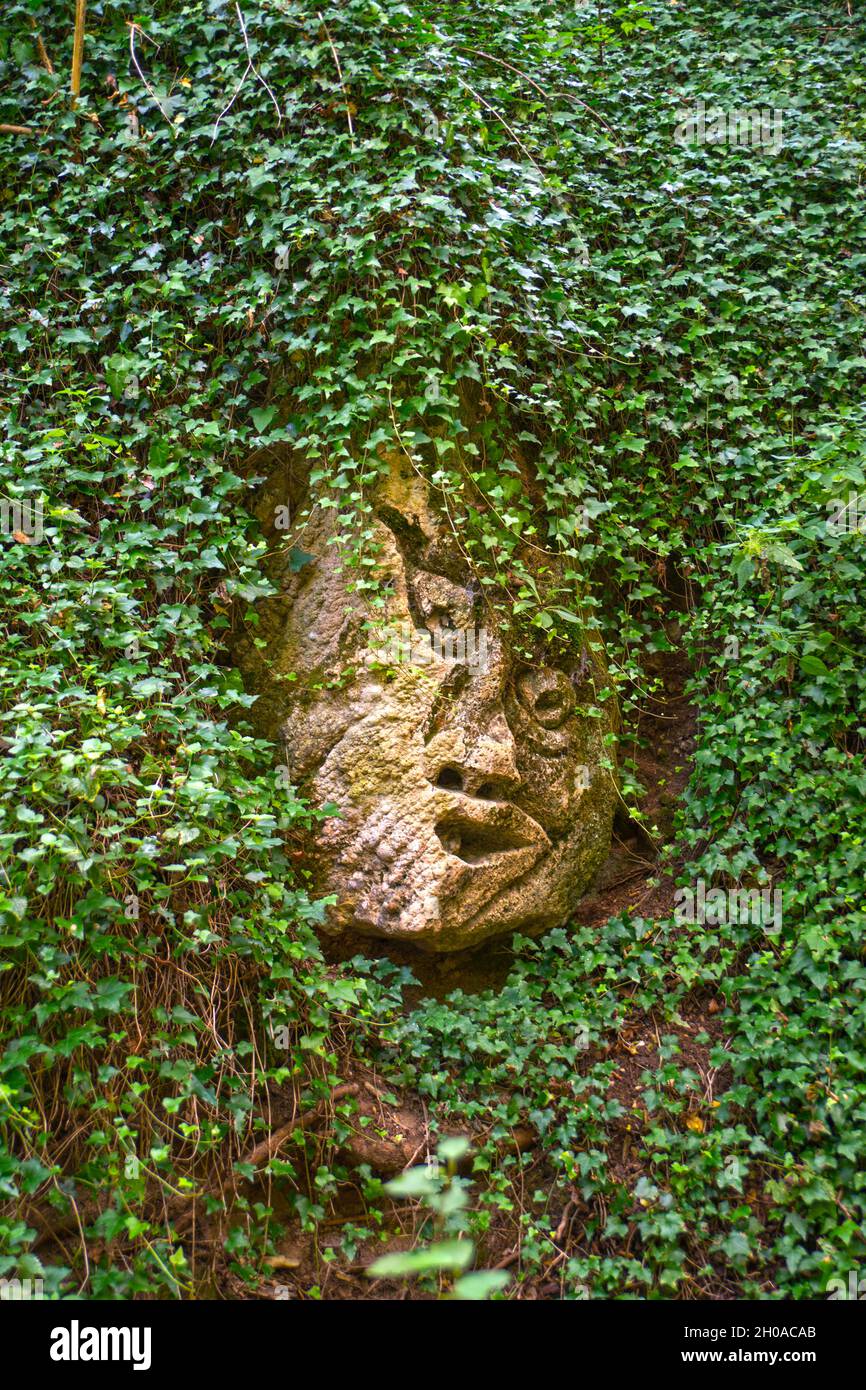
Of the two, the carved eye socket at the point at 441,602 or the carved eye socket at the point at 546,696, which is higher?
the carved eye socket at the point at 441,602

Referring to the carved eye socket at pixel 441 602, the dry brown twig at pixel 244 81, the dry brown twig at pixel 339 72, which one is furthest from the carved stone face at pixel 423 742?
the dry brown twig at pixel 244 81

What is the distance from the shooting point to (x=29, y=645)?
11.8ft

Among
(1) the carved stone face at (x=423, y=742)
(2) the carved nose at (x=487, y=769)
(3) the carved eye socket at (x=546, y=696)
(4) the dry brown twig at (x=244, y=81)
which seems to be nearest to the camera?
(1) the carved stone face at (x=423, y=742)

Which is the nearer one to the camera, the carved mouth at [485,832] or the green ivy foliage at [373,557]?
the green ivy foliage at [373,557]

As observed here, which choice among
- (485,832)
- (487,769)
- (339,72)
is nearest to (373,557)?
(487,769)

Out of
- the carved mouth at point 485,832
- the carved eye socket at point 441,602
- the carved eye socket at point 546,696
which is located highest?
the carved eye socket at point 441,602

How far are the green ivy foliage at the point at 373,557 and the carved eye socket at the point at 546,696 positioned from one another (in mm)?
319

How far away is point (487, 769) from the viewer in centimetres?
396

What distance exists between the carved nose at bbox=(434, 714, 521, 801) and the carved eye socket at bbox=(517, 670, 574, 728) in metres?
0.22

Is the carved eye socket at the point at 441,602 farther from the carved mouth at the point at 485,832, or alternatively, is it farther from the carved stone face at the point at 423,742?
the carved mouth at the point at 485,832

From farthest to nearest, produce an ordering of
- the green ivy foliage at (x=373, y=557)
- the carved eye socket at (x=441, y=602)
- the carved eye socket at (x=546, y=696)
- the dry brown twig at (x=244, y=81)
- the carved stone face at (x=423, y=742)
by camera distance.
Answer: the dry brown twig at (x=244, y=81) < the carved eye socket at (x=546, y=696) < the carved eye socket at (x=441, y=602) < the carved stone face at (x=423, y=742) < the green ivy foliage at (x=373, y=557)

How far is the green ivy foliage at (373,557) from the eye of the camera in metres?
2.96

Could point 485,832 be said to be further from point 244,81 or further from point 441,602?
point 244,81

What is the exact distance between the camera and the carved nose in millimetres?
3926
